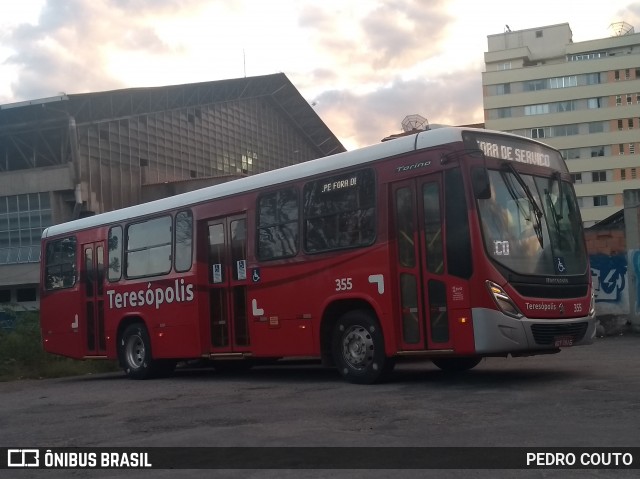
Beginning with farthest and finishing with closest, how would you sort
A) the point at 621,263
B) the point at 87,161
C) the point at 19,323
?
the point at 87,161, the point at 19,323, the point at 621,263

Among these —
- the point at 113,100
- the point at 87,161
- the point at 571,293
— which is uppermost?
the point at 113,100

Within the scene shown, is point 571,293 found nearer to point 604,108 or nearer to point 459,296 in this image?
point 459,296

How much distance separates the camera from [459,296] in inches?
393

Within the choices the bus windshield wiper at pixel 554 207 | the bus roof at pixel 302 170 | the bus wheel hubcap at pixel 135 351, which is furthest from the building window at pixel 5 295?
the bus windshield wiper at pixel 554 207

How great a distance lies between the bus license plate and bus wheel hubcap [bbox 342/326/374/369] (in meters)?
2.42

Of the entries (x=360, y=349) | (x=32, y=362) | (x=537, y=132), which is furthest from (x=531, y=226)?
(x=537, y=132)

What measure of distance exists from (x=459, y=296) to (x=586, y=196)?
71.9 meters

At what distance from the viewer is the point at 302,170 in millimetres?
12250

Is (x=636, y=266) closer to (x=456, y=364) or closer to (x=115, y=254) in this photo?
(x=456, y=364)

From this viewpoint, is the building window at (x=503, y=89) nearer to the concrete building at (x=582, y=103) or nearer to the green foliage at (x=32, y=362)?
the concrete building at (x=582, y=103)

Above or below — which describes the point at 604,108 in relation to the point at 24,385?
above

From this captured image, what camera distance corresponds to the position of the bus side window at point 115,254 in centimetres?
1602

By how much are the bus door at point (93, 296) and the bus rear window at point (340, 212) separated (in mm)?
6185

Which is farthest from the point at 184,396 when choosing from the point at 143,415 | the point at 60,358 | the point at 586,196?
the point at 586,196
